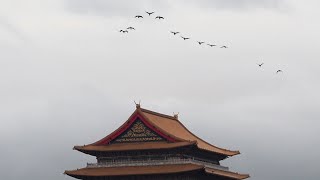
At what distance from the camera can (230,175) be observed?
106938 millimetres

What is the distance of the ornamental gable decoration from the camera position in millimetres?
100562

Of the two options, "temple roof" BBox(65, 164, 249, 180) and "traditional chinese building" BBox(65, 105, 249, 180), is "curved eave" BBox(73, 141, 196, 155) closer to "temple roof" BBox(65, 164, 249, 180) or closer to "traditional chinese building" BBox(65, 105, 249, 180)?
"traditional chinese building" BBox(65, 105, 249, 180)

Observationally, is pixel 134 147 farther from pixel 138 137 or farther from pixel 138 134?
pixel 138 134

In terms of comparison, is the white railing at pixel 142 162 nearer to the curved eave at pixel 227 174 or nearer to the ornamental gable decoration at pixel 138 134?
the curved eave at pixel 227 174

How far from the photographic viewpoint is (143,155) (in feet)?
329

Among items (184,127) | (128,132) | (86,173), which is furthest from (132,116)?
(184,127)

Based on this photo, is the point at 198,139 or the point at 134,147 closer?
the point at 134,147

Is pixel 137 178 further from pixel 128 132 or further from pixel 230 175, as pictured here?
pixel 230 175

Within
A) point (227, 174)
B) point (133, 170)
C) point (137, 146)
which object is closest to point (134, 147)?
point (137, 146)

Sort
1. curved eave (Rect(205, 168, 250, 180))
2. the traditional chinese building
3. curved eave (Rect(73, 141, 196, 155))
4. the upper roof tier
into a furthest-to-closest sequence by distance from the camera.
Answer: curved eave (Rect(205, 168, 250, 180))
the upper roof tier
curved eave (Rect(73, 141, 196, 155))
the traditional chinese building

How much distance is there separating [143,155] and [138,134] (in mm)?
2484

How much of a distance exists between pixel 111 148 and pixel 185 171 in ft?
30.7

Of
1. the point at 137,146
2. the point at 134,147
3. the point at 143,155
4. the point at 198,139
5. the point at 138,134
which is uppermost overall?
the point at 198,139

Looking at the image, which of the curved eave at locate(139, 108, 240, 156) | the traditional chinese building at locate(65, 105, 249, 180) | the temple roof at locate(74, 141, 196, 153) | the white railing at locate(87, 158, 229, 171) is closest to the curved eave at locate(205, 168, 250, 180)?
the traditional chinese building at locate(65, 105, 249, 180)
